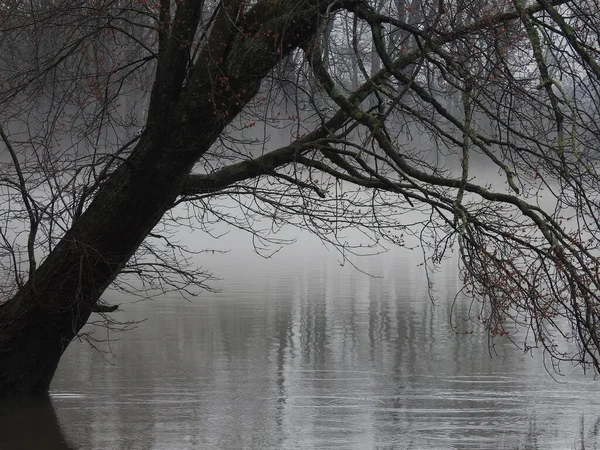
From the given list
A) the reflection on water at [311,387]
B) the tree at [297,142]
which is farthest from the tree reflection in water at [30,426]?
the tree at [297,142]

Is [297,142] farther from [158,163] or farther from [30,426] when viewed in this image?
[30,426]

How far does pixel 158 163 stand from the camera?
8609mm

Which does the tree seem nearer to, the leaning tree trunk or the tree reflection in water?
the leaning tree trunk

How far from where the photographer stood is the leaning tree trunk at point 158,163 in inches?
319

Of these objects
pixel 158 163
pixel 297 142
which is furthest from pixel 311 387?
pixel 158 163

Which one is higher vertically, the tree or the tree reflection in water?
the tree

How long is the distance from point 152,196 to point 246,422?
2.45 metres

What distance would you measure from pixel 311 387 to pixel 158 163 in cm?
373

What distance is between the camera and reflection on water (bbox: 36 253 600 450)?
905cm

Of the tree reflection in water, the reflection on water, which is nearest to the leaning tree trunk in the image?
the tree reflection in water

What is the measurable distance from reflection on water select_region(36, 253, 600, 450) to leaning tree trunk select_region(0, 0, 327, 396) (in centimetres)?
96

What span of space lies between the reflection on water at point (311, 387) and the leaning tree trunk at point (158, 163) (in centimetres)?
96

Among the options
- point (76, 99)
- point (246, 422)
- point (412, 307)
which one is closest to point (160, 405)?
point (246, 422)

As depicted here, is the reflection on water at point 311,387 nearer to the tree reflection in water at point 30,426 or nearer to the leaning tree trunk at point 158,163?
the tree reflection in water at point 30,426
